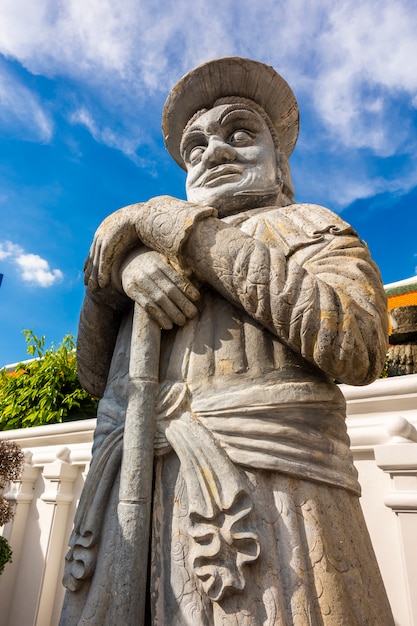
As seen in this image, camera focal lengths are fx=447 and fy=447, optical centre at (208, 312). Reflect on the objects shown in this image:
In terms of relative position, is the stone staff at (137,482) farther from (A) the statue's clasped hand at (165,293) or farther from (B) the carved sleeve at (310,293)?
(B) the carved sleeve at (310,293)

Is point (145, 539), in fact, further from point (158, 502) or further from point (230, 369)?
point (230, 369)

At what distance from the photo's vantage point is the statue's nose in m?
2.13

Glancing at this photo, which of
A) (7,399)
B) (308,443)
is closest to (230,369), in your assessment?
(308,443)

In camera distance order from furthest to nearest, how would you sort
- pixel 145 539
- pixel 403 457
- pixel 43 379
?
pixel 43 379, pixel 403 457, pixel 145 539

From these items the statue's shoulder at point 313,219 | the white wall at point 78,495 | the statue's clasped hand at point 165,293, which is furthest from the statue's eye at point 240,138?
the white wall at point 78,495

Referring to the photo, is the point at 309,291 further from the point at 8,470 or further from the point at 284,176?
the point at 8,470

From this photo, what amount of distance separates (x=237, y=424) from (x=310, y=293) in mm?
479

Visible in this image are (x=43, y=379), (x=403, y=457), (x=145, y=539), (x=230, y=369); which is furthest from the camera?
(x=43, y=379)

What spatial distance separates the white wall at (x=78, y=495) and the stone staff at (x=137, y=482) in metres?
1.65

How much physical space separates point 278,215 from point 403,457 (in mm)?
1577

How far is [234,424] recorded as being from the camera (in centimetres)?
143

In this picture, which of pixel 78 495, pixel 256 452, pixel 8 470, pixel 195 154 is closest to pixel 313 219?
pixel 195 154

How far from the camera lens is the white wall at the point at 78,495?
8.04 feet

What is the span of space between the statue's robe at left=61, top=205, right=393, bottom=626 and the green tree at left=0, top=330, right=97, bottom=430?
168 inches
